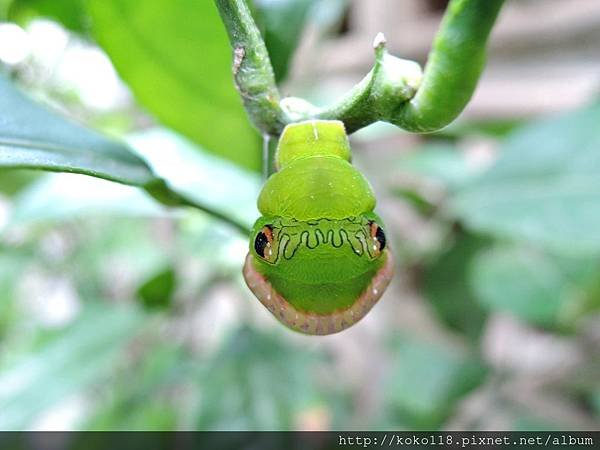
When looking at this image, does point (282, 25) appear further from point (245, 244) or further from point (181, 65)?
point (245, 244)

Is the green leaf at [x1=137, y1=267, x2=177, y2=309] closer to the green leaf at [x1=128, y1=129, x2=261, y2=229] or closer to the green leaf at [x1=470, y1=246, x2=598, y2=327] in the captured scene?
the green leaf at [x1=128, y1=129, x2=261, y2=229]

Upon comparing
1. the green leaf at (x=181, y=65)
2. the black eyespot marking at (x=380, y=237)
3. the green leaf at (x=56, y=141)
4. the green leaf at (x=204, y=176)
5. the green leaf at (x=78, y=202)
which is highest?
the green leaf at (x=204, y=176)

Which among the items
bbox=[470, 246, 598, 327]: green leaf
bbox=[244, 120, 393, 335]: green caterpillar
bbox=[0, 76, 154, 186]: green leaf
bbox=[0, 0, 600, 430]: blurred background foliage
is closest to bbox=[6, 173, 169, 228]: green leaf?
bbox=[0, 0, 600, 430]: blurred background foliage

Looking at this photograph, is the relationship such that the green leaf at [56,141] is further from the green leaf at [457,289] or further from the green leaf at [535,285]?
the green leaf at [457,289]

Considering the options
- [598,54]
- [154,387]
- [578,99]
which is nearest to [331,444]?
[154,387]

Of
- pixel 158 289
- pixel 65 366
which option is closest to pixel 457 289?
pixel 158 289

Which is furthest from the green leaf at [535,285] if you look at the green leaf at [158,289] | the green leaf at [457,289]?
the green leaf at [158,289]
